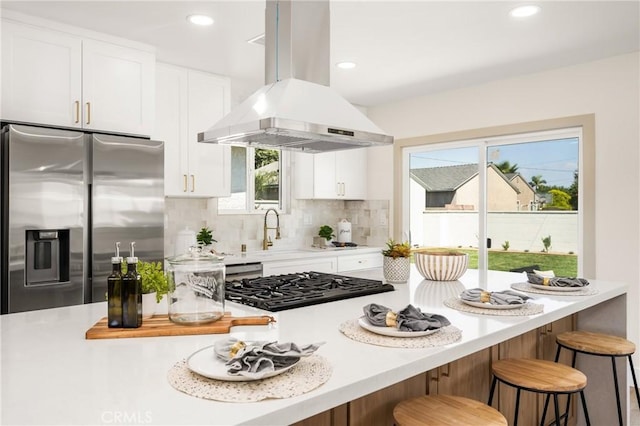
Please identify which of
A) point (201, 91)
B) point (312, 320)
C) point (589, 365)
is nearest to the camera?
point (312, 320)

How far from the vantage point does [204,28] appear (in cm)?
314

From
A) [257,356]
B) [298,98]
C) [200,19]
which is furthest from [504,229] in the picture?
[257,356]

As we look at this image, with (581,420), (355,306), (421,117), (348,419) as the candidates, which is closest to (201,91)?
(421,117)

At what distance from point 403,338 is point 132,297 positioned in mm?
868

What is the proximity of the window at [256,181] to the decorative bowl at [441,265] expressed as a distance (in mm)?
2470

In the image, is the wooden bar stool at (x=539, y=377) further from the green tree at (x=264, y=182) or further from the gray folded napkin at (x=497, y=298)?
the green tree at (x=264, y=182)

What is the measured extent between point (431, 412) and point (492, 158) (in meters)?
3.48

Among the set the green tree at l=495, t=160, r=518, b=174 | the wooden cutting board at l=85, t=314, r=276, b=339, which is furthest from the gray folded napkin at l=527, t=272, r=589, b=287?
the green tree at l=495, t=160, r=518, b=174

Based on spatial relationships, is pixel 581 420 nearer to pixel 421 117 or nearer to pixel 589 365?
pixel 589 365

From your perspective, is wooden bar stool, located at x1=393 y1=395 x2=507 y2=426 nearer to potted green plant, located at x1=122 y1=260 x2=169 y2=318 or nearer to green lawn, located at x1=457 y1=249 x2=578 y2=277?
potted green plant, located at x1=122 y1=260 x2=169 y2=318

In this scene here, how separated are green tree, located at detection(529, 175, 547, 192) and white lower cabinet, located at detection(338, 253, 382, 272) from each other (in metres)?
1.72

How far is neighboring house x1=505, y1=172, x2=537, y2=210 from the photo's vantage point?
429 cm

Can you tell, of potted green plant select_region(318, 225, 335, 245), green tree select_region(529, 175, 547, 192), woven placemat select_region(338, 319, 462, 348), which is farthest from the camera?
potted green plant select_region(318, 225, 335, 245)

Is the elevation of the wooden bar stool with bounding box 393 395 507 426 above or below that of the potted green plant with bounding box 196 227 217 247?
below
